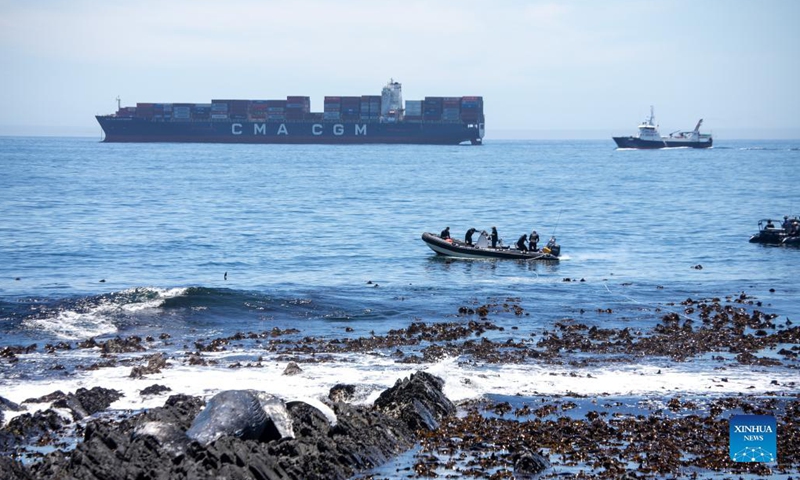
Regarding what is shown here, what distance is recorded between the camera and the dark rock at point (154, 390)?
16.8m

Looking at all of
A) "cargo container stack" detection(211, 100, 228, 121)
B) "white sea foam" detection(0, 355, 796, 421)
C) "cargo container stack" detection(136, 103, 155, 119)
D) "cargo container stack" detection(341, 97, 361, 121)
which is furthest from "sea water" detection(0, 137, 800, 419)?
"cargo container stack" detection(136, 103, 155, 119)

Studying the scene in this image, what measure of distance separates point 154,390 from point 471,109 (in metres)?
159

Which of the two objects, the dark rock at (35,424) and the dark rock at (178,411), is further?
the dark rock at (35,424)

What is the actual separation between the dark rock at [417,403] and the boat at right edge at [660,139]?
16241cm

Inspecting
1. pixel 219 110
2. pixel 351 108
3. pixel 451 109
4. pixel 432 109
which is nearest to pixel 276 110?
pixel 219 110

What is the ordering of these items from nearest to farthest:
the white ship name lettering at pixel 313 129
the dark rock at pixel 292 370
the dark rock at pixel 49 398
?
the dark rock at pixel 49 398 → the dark rock at pixel 292 370 → the white ship name lettering at pixel 313 129

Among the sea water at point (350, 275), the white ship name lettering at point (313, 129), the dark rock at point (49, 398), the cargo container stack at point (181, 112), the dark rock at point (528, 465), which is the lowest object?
the sea water at point (350, 275)

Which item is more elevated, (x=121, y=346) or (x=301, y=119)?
(x=301, y=119)

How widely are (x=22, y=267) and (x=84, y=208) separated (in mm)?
25735

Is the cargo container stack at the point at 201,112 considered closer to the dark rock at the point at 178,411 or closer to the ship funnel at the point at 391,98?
the ship funnel at the point at 391,98

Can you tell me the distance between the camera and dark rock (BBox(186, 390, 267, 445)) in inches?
499

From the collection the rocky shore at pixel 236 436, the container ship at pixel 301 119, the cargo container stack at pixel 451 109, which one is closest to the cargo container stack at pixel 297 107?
the container ship at pixel 301 119

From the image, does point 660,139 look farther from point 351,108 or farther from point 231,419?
point 231,419

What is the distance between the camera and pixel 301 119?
16900cm
